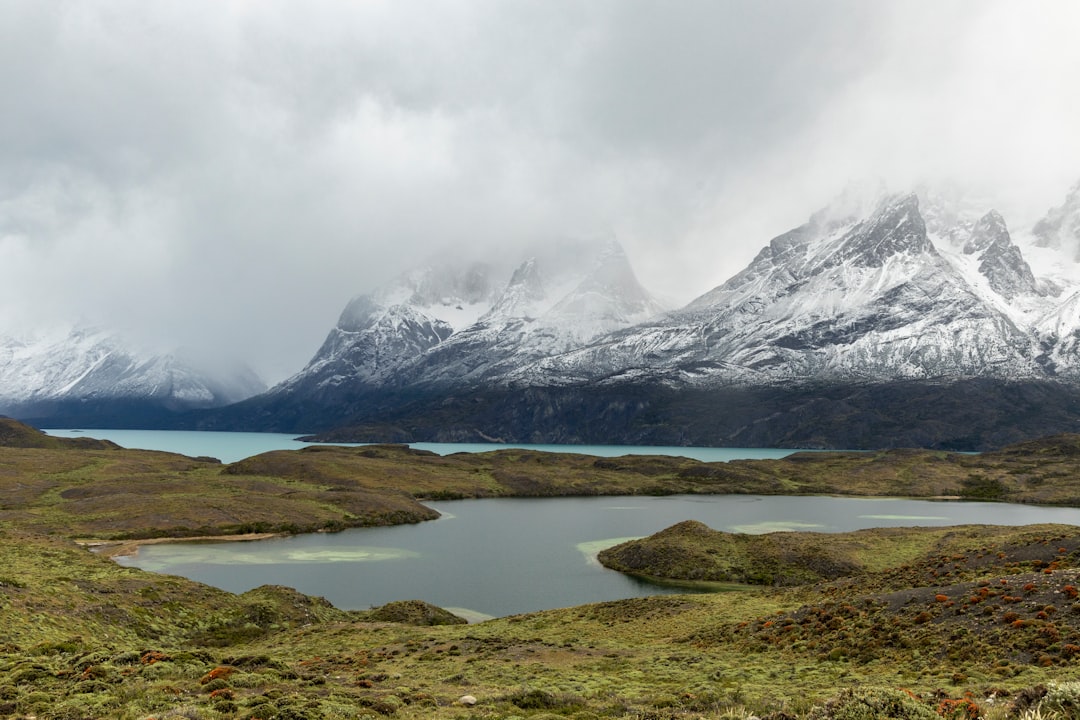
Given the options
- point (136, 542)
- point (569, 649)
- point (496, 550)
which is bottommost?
point (136, 542)

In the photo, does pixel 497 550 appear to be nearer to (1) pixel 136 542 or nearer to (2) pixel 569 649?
(1) pixel 136 542

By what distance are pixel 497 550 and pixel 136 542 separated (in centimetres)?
5566

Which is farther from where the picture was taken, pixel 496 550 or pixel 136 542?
pixel 136 542

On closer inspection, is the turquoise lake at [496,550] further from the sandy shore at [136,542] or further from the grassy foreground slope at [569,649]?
the grassy foreground slope at [569,649]

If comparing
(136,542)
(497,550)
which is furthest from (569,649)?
(136,542)

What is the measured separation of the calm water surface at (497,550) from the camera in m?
72.0

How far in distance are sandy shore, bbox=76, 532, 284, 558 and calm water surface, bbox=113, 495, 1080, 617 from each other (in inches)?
99.9

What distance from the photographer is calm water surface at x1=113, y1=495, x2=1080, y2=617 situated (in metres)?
72.0

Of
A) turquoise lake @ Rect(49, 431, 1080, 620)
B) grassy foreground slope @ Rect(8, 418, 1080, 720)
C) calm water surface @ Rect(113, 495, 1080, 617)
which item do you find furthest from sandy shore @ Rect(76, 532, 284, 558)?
grassy foreground slope @ Rect(8, 418, 1080, 720)

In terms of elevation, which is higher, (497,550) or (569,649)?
(569,649)

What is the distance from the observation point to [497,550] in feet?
317

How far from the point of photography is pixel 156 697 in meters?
21.5

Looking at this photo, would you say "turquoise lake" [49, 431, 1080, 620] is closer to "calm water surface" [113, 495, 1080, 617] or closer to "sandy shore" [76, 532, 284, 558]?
"calm water surface" [113, 495, 1080, 617]

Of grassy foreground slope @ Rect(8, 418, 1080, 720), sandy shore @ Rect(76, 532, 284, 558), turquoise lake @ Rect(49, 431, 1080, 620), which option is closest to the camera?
grassy foreground slope @ Rect(8, 418, 1080, 720)
